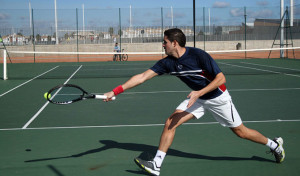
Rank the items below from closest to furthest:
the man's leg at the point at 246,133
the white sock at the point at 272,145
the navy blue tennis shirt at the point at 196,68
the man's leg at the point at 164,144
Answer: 1. the navy blue tennis shirt at the point at 196,68
2. the man's leg at the point at 164,144
3. the man's leg at the point at 246,133
4. the white sock at the point at 272,145

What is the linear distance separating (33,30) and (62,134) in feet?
83.0

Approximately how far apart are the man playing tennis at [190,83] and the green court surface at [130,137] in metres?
0.39

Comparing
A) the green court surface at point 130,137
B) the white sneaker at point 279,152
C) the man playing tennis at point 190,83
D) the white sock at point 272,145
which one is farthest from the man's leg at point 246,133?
the green court surface at point 130,137

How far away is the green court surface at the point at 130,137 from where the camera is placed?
4828mm

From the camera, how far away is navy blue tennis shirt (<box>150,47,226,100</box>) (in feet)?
13.9

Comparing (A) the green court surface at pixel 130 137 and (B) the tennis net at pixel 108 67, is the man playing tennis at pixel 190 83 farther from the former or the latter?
(B) the tennis net at pixel 108 67

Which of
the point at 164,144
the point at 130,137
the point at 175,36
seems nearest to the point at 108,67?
the point at 130,137

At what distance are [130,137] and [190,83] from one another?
2.13 m

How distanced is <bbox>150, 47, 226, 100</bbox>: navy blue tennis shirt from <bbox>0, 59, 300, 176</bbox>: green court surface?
100 cm

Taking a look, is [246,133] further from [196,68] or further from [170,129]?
[196,68]

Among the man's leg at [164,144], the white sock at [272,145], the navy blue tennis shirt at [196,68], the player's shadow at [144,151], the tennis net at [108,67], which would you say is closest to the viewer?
the navy blue tennis shirt at [196,68]

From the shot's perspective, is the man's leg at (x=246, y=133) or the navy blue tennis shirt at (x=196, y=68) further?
the man's leg at (x=246, y=133)

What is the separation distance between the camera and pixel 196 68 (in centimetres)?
431

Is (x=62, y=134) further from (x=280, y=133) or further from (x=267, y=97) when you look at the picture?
(x=267, y=97)
